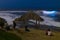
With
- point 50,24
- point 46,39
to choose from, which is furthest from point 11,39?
point 50,24

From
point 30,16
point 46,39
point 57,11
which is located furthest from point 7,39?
point 57,11

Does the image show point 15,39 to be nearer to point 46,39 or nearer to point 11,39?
point 11,39

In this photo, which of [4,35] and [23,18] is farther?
[23,18]

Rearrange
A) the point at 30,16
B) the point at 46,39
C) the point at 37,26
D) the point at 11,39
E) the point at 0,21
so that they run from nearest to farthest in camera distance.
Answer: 1. the point at 11,39
2. the point at 46,39
3. the point at 0,21
4. the point at 30,16
5. the point at 37,26

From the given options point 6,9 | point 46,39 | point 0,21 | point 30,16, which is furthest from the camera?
point 6,9

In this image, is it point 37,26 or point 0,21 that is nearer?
point 0,21

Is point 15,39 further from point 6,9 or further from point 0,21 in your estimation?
point 6,9

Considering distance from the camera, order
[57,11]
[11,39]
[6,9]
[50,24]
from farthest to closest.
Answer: [57,11] → [6,9] → [50,24] → [11,39]

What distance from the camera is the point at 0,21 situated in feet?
54.5

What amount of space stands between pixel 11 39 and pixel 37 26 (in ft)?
55.4

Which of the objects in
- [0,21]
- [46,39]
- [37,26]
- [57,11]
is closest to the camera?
[46,39]

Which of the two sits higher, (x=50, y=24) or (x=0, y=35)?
(x=0, y=35)

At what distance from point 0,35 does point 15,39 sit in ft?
1.33

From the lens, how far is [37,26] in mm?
20844
